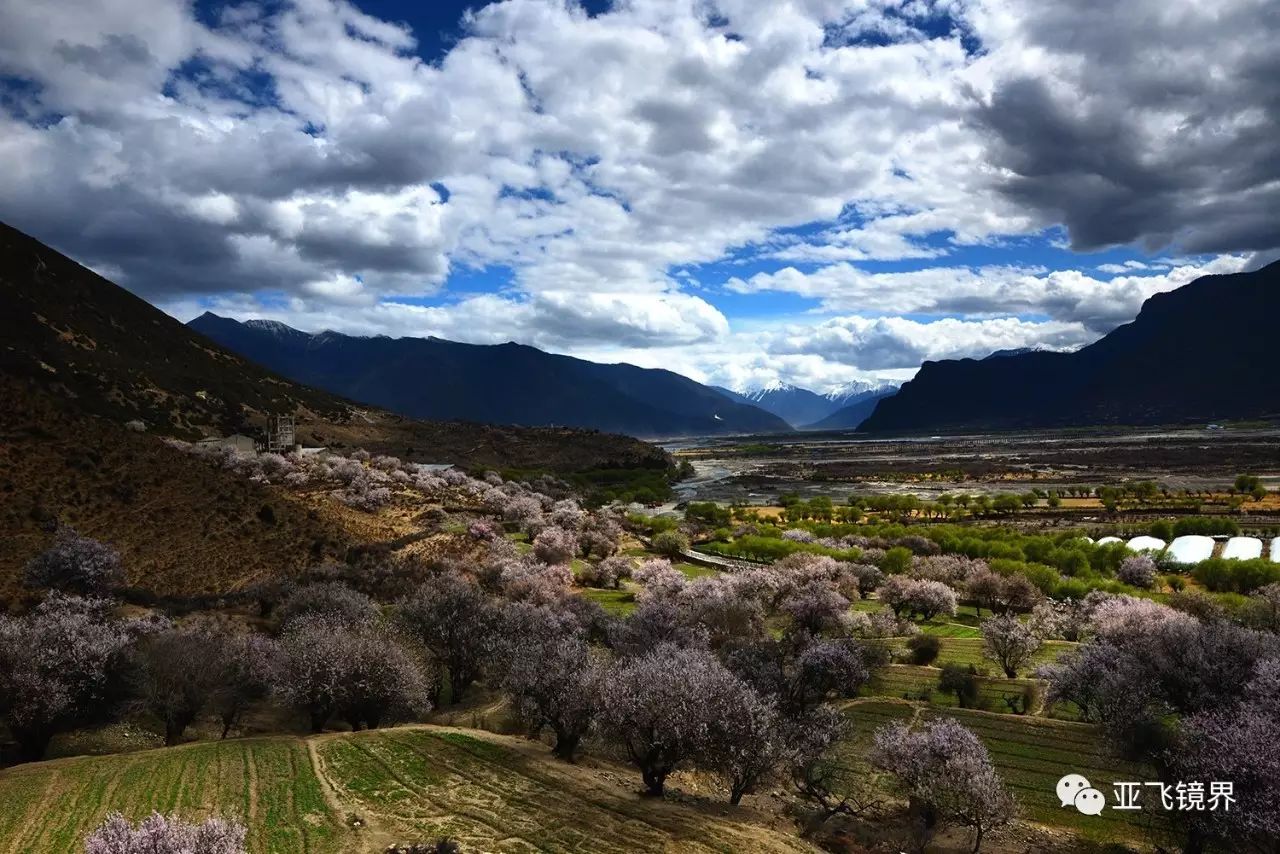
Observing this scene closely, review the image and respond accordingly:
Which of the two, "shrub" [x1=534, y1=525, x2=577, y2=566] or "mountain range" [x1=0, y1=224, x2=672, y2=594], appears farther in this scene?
"shrub" [x1=534, y1=525, x2=577, y2=566]

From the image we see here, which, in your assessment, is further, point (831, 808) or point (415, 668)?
point (415, 668)

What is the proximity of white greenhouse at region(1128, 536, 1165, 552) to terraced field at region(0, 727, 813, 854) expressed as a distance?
79.5 meters

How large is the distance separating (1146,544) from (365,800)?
95.2m

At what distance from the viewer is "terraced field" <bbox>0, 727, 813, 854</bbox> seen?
73.8 feet

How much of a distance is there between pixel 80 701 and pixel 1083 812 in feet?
139

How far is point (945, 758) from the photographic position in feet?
86.2

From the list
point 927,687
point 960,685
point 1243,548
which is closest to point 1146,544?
point 1243,548

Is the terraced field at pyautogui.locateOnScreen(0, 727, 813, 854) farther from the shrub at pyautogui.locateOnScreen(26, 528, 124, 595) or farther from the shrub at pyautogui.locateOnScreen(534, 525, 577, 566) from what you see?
the shrub at pyautogui.locateOnScreen(534, 525, 577, 566)

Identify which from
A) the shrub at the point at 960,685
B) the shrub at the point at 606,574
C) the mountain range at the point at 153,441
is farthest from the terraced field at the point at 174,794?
the shrub at the point at 606,574

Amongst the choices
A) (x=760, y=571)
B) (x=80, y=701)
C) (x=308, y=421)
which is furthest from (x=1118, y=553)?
(x=308, y=421)

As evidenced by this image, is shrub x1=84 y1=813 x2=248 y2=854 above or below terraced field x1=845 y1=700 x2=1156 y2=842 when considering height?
above

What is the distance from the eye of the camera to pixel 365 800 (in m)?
24.8

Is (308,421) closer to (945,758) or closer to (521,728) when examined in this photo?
(521,728)

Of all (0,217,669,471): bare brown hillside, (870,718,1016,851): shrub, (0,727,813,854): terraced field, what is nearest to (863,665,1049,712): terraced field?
(870,718,1016,851): shrub
